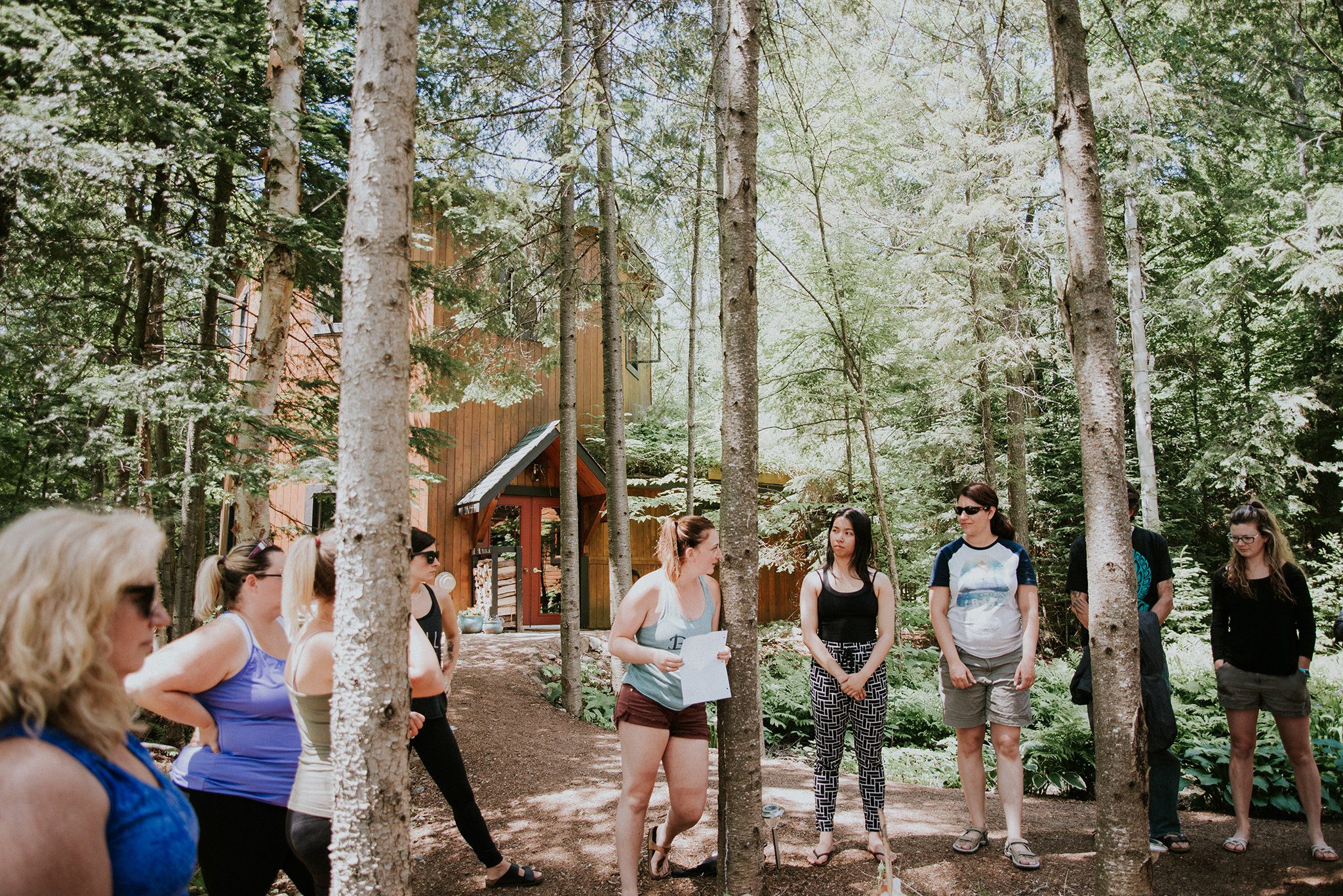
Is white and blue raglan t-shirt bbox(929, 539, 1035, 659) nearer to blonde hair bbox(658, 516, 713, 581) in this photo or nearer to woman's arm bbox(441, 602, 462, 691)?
blonde hair bbox(658, 516, 713, 581)

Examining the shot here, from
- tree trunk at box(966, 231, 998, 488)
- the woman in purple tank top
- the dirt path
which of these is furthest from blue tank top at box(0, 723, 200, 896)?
tree trunk at box(966, 231, 998, 488)

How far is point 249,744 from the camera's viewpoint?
298cm

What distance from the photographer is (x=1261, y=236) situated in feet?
49.5

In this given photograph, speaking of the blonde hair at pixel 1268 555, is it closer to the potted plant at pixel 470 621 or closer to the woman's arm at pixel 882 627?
the woman's arm at pixel 882 627

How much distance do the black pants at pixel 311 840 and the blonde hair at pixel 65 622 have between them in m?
1.42

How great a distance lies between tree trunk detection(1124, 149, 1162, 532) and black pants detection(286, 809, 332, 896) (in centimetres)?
1408

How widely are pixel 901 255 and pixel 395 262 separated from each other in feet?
39.4

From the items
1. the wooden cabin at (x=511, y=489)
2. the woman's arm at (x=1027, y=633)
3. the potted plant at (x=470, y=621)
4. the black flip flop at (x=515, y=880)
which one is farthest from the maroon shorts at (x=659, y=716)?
the potted plant at (x=470, y=621)

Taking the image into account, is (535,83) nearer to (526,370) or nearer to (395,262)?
(526,370)

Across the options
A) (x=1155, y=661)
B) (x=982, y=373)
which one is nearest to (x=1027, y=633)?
(x=1155, y=661)

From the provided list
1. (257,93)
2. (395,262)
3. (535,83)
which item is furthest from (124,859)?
(535,83)

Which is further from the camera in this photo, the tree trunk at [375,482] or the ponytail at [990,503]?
the ponytail at [990,503]

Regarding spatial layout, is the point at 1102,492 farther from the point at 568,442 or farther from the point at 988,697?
the point at 568,442

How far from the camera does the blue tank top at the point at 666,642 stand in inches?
145
